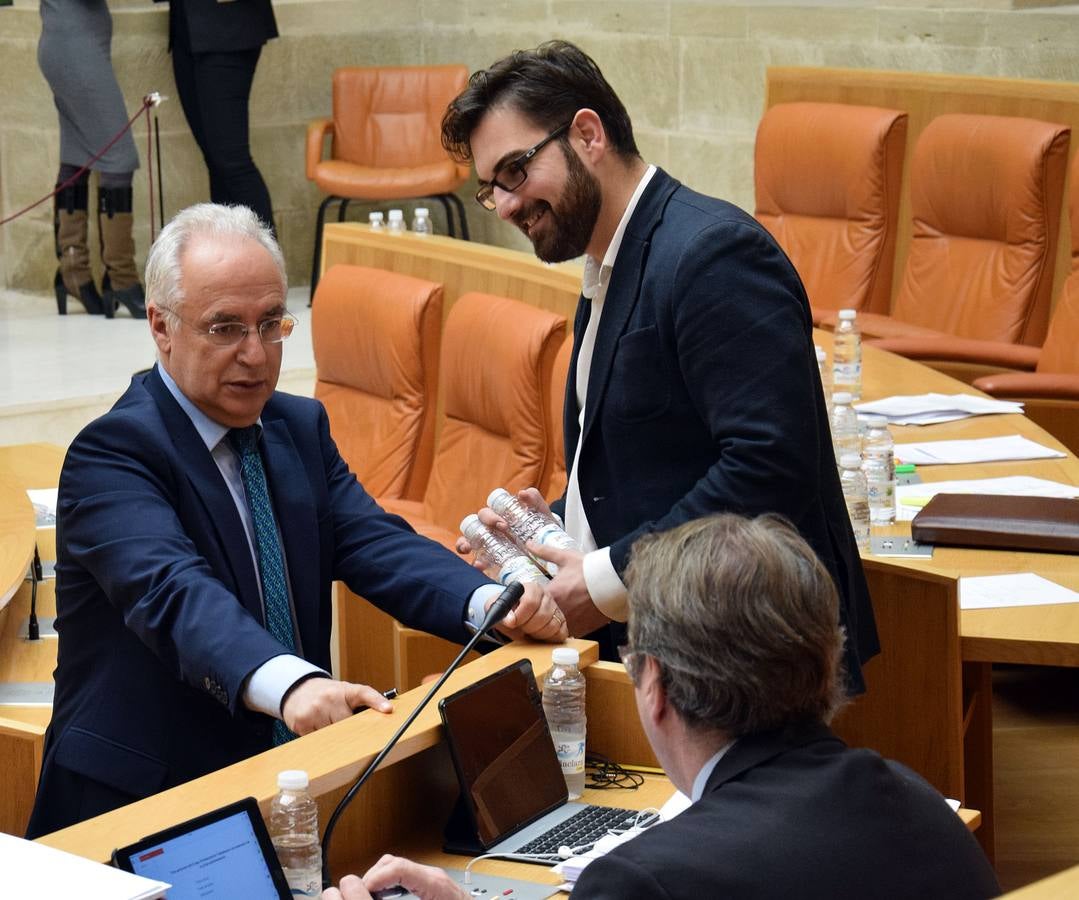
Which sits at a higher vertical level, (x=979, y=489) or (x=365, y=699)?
(x=365, y=699)

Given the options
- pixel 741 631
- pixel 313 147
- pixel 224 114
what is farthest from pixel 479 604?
pixel 313 147

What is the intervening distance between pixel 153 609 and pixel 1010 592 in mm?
1727

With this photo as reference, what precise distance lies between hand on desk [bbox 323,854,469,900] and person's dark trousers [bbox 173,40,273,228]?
6.78m

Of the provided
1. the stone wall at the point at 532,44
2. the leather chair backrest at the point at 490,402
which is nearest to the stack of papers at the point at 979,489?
the leather chair backrest at the point at 490,402

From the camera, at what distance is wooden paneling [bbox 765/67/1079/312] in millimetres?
6164

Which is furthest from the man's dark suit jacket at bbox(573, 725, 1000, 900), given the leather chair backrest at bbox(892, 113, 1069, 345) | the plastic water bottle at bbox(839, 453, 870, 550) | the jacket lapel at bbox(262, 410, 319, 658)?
the leather chair backrest at bbox(892, 113, 1069, 345)

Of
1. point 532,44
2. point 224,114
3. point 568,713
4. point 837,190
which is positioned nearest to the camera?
point 568,713

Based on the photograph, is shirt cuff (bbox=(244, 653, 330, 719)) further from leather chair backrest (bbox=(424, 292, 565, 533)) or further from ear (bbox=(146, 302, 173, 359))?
leather chair backrest (bbox=(424, 292, 565, 533))

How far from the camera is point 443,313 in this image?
5188 mm

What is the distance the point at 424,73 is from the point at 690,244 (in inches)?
267

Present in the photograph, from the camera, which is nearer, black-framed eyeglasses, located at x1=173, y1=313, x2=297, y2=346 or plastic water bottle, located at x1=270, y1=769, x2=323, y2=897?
plastic water bottle, located at x1=270, y1=769, x2=323, y2=897

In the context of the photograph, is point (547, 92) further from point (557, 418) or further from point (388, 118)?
point (388, 118)

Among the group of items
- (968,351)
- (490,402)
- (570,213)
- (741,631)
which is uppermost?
(570,213)

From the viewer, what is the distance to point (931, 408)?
4.47 meters
